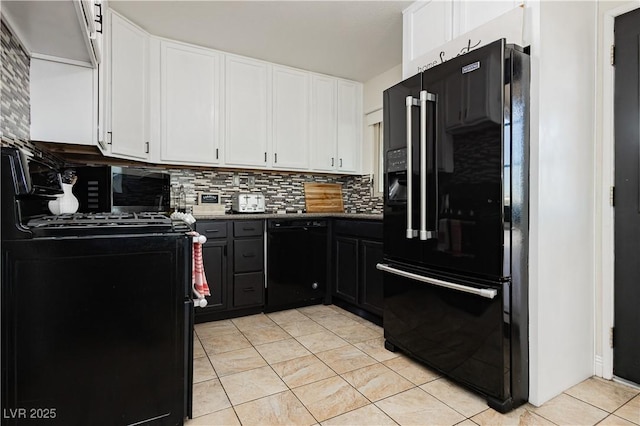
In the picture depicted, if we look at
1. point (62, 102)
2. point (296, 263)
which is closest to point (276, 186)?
point (296, 263)

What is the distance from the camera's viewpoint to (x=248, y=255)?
122 inches

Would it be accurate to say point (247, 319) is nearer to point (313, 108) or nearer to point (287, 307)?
point (287, 307)

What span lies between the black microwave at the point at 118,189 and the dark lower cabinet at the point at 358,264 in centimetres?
162

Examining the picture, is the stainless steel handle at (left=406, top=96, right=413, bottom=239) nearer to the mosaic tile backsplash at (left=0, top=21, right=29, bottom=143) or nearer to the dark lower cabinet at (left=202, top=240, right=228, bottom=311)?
the dark lower cabinet at (left=202, top=240, right=228, bottom=311)

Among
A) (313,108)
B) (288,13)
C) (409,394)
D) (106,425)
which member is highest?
(288,13)

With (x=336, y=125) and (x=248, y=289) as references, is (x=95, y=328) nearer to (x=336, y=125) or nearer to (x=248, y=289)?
(x=248, y=289)

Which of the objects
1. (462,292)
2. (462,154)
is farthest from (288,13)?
(462,292)

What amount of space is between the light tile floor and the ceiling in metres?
2.39

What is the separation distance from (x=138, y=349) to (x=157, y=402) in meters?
0.24

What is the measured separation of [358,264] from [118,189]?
1.99 meters

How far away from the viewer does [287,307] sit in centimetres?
333

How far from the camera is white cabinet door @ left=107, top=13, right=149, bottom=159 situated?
2.52 meters

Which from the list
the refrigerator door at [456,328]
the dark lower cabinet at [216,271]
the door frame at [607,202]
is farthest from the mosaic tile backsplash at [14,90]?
the door frame at [607,202]

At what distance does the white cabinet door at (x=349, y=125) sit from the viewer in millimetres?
3898
